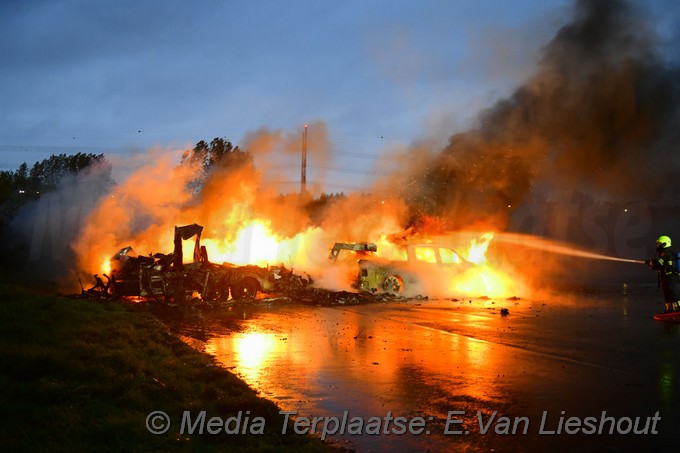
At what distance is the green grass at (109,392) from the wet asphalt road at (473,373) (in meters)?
0.59

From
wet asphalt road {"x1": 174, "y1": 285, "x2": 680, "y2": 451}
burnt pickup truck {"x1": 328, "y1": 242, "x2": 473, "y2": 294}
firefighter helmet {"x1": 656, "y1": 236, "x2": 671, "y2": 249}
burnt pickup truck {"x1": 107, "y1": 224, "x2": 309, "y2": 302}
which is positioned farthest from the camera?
burnt pickup truck {"x1": 328, "y1": 242, "x2": 473, "y2": 294}

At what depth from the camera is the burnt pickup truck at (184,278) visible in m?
17.4

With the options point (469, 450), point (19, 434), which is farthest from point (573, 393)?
point (19, 434)

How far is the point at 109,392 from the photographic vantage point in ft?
21.6

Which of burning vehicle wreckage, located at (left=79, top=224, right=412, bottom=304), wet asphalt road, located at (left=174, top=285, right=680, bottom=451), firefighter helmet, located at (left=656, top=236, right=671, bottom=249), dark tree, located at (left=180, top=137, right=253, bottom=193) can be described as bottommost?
wet asphalt road, located at (left=174, top=285, right=680, bottom=451)

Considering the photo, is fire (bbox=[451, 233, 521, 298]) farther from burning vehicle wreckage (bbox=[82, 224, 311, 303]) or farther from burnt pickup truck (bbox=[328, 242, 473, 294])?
burning vehicle wreckage (bbox=[82, 224, 311, 303])

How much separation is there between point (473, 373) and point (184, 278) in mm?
11691

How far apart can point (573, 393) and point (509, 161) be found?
59.3 ft

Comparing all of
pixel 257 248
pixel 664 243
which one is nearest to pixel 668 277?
pixel 664 243

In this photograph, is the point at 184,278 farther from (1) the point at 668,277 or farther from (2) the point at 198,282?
(1) the point at 668,277

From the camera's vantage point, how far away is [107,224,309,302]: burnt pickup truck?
17422 mm

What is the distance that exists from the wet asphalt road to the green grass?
1.94 feet

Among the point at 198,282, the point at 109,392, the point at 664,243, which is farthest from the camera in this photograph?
the point at 198,282

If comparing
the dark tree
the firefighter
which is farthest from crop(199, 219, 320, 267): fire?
the firefighter
